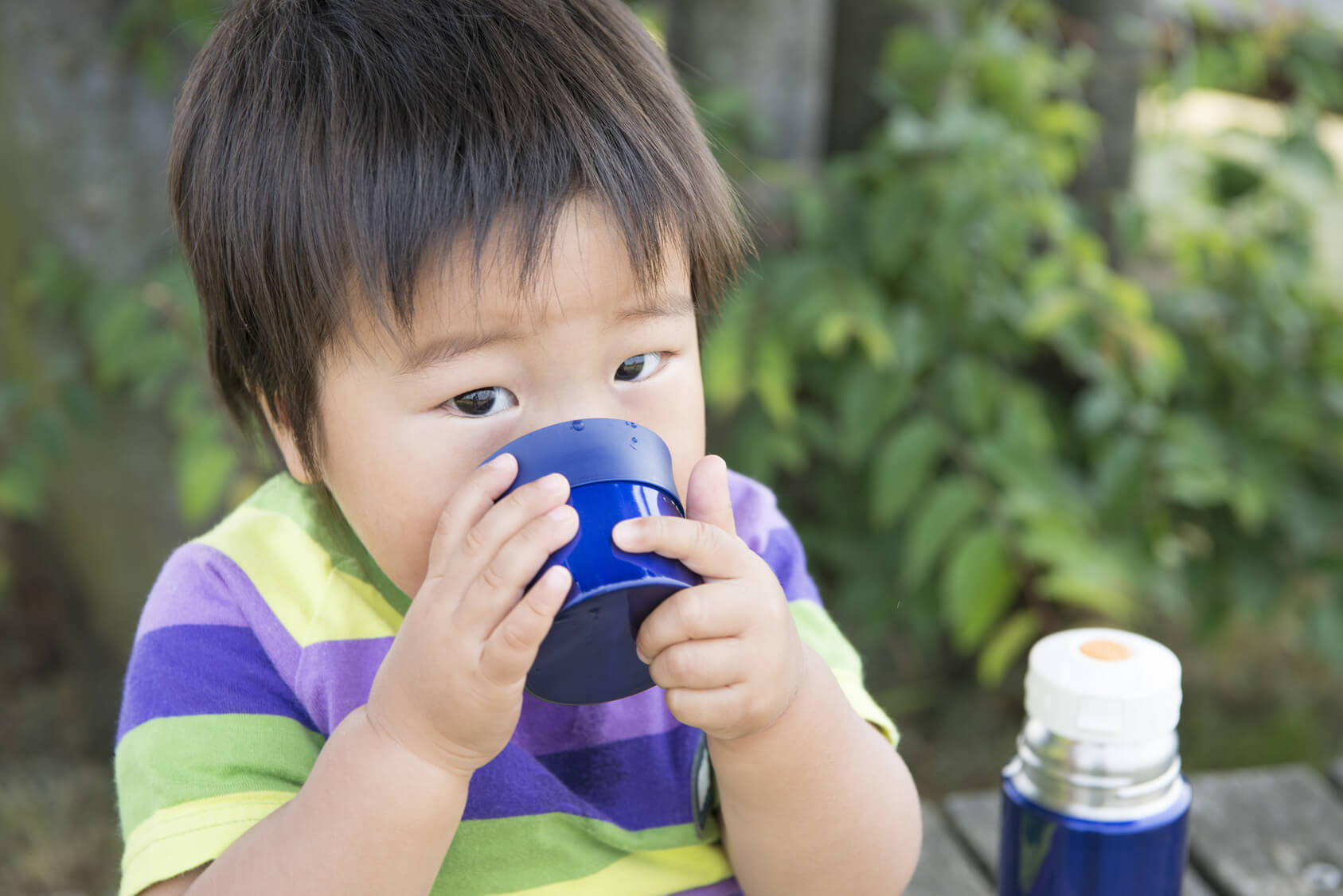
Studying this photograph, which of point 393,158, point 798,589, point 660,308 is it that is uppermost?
point 393,158

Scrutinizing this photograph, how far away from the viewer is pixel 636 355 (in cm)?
92

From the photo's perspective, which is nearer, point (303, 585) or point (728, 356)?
point (303, 585)

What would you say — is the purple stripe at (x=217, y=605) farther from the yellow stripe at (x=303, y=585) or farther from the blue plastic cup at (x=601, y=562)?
the blue plastic cup at (x=601, y=562)

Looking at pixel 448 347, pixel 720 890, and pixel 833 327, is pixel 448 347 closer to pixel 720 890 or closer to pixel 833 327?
pixel 720 890

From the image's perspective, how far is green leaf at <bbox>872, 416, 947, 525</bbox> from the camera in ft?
6.19

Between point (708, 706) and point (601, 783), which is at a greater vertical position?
point (708, 706)

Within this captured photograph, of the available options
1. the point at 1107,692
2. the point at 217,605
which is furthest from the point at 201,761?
the point at 1107,692

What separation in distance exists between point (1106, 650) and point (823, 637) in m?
0.25

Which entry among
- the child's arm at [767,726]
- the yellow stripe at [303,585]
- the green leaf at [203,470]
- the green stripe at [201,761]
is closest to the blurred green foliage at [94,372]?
the green leaf at [203,470]

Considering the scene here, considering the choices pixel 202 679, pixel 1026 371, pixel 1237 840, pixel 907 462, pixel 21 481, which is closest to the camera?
pixel 202 679

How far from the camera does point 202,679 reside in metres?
0.96

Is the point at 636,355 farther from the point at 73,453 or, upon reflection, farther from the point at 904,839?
the point at 73,453

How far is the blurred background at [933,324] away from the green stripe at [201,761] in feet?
2.90

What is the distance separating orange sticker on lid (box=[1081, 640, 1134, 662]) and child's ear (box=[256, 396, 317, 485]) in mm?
637
